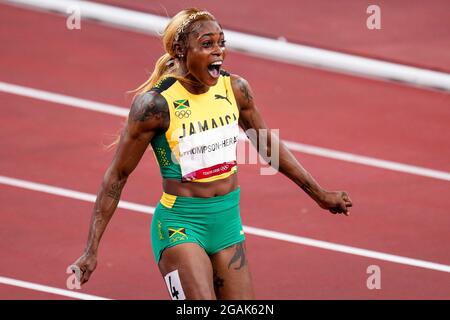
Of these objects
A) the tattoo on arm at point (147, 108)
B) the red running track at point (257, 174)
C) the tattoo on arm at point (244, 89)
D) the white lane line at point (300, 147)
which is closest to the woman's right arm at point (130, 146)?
the tattoo on arm at point (147, 108)

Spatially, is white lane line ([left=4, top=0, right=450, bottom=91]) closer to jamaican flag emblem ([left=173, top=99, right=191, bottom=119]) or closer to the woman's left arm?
the woman's left arm

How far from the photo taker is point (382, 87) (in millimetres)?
13445

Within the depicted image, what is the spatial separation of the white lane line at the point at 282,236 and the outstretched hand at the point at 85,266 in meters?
3.67

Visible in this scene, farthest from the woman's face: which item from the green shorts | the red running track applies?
the red running track

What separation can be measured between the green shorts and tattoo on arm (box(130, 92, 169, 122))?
1.70 feet

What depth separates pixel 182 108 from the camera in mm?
7297

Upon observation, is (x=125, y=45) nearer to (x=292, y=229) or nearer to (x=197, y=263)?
(x=292, y=229)

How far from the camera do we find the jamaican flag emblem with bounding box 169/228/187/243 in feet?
23.9

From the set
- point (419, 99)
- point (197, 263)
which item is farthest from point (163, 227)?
point (419, 99)

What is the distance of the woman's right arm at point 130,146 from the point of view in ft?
23.5

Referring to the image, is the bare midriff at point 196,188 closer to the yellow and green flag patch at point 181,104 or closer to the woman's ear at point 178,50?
the yellow and green flag patch at point 181,104

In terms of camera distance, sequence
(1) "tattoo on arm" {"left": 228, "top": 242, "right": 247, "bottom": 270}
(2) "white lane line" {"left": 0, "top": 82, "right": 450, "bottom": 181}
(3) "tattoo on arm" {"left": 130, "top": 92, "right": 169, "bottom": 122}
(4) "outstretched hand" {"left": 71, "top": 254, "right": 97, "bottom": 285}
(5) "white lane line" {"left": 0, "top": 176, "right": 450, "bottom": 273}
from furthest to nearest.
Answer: (2) "white lane line" {"left": 0, "top": 82, "right": 450, "bottom": 181}, (5) "white lane line" {"left": 0, "top": 176, "right": 450, "bottom": 273}, (1) "tattoo on arm" {"left": 228, "top": 242, "right": 247, "bottom": 270}, (3) "tattoo on arm" {"left": 130, "top": 92, "right": 169, "bottom": 122}, (4) "outstretched hand" {"left": 71, "top": 254, "right": 97, "bottom": 285}

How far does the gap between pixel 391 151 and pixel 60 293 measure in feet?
12.9

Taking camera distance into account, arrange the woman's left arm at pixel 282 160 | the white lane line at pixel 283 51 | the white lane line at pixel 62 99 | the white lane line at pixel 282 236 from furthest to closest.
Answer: the white lane line at pixel 283 51 → the white lane line at pixel 62 99 → the white lane line at pixel 282 236 → the woman's left arm at pixel 282 160
